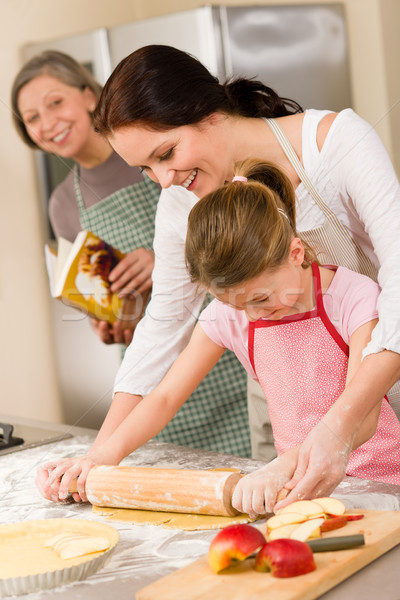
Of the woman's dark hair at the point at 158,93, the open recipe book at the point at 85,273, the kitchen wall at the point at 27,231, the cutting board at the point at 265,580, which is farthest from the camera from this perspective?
the kitchen wall at the point at 27,231

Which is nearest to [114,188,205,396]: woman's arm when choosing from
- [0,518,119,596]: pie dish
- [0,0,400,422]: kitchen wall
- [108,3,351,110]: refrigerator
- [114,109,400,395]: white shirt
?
[114,109,400,395]: white shirt

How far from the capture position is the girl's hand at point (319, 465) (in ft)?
3.24

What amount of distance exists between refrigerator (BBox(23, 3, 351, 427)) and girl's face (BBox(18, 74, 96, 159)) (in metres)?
0.37

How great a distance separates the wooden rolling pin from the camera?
1.05 m

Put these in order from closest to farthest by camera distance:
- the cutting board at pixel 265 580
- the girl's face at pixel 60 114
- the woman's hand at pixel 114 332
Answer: the cutting board at pixel 265 580 < the woman's hand at pixel 114 332 < the girl's face at pixel 60 114

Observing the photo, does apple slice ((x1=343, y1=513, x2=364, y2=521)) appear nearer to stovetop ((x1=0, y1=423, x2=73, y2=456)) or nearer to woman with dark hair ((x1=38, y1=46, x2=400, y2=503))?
woman with dark hair ((x1=38, y1=46, x2=400, y2=503))

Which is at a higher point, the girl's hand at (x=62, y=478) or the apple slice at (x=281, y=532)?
the apple slice at (x=281, y=532)

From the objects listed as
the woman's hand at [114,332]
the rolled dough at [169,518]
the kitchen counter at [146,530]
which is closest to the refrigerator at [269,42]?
the woman's hand at [114,332]

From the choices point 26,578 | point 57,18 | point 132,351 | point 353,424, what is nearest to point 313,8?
point 57,18

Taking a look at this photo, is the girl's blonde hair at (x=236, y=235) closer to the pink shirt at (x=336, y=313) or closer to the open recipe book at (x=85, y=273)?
the pink shirt at (x=336, y=313)

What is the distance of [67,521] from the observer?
1.05 metres

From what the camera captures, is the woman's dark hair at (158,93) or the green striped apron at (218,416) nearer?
the woman's dark hair at (158,93)

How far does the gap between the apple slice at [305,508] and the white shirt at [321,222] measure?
26cm

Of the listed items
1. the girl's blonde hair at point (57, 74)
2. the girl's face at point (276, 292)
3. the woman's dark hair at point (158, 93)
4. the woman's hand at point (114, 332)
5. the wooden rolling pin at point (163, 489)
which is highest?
the girl's blonde hair at point (57, 74)
